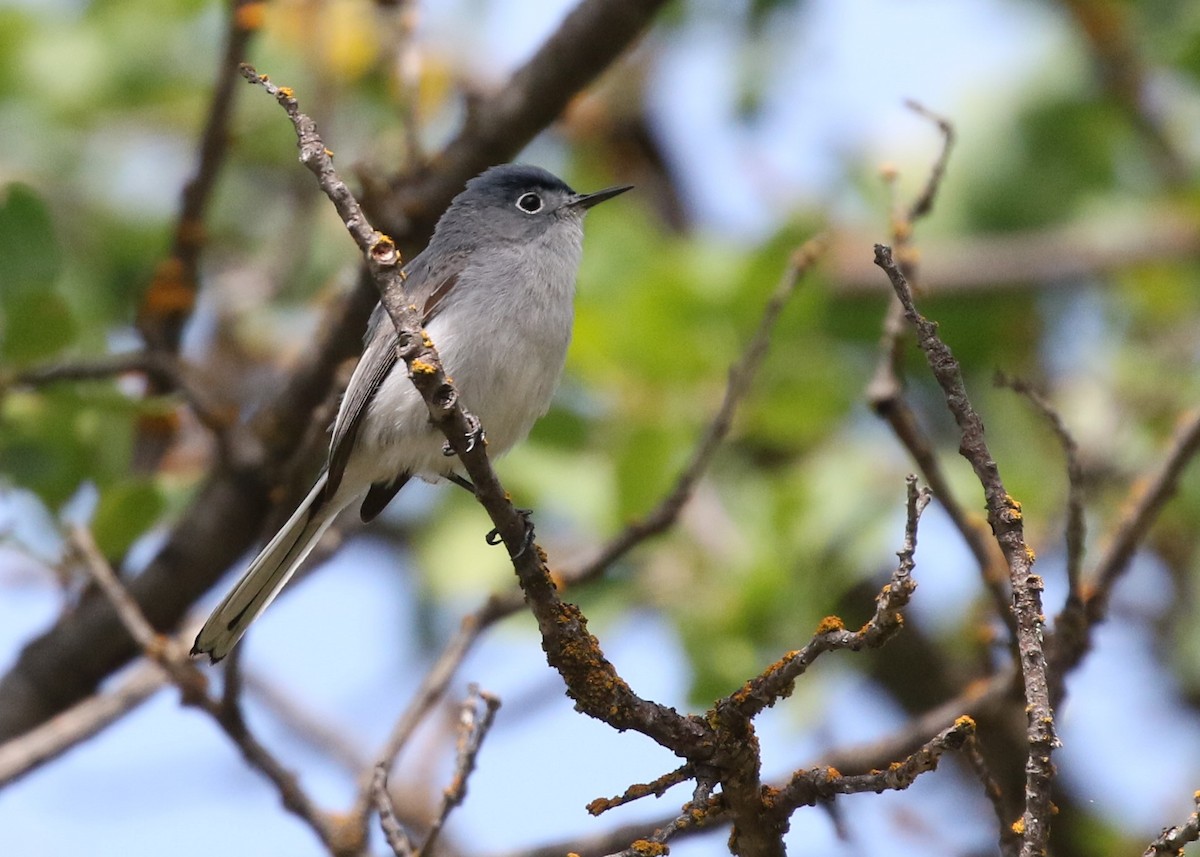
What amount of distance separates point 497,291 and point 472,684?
1.05 metres

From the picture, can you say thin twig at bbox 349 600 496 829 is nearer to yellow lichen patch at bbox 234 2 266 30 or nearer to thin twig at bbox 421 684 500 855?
thin twig at bbox 421 684 500 855

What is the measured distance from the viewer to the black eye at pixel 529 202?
12.8 ft

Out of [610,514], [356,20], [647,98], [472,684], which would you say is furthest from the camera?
[647,98]

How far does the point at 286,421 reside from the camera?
360 centimetres

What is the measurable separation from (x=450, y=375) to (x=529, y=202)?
0.87 meters

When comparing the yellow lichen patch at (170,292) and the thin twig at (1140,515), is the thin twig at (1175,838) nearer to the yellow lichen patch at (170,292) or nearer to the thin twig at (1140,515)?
the thin twig at (1140,515)

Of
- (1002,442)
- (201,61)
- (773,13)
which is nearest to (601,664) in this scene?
(773,13)

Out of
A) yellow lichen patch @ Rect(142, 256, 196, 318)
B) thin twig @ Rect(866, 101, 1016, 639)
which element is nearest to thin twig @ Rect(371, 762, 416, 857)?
thin twig @ Rect(866, 101, 1016, 639)

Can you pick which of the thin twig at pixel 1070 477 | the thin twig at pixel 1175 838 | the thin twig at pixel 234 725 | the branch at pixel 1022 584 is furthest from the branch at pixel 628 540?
the thin twig at pixel 1175 838

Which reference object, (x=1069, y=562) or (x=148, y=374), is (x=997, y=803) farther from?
(x=148, y=374)

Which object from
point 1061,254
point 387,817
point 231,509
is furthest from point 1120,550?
point 1061,254

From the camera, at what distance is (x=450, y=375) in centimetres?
321

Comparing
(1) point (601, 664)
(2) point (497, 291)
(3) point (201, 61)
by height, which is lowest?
(1) point (601, 664)

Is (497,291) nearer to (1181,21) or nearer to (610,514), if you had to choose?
(610,514)
